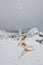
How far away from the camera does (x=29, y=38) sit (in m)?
1.37

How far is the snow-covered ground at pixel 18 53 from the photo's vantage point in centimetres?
118

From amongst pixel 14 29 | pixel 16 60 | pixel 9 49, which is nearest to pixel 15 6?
pixel 14 29

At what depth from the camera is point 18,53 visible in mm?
1243

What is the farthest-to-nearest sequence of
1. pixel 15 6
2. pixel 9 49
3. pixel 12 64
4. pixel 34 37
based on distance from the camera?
pixel 15 6
pixel 34 37
pixel 9 49
pixel 12 64

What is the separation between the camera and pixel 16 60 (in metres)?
1.19

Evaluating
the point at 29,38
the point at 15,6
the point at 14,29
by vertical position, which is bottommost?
the point at 29,38

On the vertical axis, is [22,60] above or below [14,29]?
below

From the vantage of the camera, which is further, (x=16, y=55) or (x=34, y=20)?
(x=34, y=20)

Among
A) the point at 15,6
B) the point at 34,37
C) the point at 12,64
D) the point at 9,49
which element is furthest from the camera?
the point at 15,6

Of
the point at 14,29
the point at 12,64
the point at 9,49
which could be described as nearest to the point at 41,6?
the point at 14,29

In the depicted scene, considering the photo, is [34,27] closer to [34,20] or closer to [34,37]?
[34,20]

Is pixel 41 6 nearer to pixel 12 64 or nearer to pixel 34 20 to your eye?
pixel 34 20

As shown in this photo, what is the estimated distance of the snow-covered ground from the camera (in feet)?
3.89

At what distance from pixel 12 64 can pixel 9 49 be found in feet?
0.53
